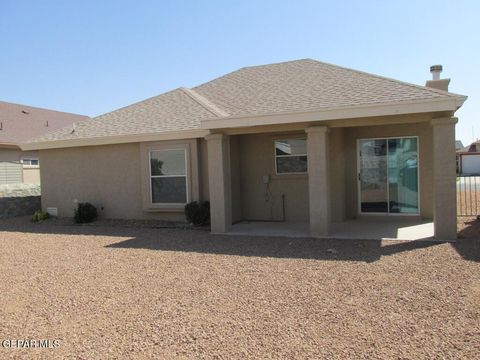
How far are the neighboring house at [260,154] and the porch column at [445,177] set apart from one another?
0.61m

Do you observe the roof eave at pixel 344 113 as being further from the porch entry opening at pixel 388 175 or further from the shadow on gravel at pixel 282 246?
the porch entry opening at pixel 388 175

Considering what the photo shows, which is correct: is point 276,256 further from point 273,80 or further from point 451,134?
point 273,80

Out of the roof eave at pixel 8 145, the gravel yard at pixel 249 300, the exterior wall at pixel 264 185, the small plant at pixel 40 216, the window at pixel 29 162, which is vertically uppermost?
the roof eave at pixel 8 145

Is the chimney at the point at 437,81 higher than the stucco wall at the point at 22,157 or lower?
higher

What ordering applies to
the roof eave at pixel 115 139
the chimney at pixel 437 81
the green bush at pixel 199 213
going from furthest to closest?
1. the chimney at pixel 437 81
2. the roof eave at pixel 115 139
3. the green bush at pixel 199 213

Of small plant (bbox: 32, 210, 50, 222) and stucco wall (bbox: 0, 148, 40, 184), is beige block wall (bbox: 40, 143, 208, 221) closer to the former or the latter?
small plant (bbox: 32, 210, 50, 222)

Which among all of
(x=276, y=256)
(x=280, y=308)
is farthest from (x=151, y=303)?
(x=276, y=256)

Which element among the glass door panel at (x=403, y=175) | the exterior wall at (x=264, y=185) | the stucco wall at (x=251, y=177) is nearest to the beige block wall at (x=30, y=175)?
the stucco wall at (x=251, y=177)

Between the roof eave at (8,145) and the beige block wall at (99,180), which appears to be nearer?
the beige block wall at (99,180)

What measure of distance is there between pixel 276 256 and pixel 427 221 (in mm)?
5937

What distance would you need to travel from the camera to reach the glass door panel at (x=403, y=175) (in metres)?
11.9

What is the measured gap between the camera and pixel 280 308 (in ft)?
16.3

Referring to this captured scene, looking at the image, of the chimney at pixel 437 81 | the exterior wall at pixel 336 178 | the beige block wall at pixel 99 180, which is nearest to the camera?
the exterior wall at pixel 336 178

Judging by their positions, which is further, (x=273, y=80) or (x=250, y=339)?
(x=273, y=80)
